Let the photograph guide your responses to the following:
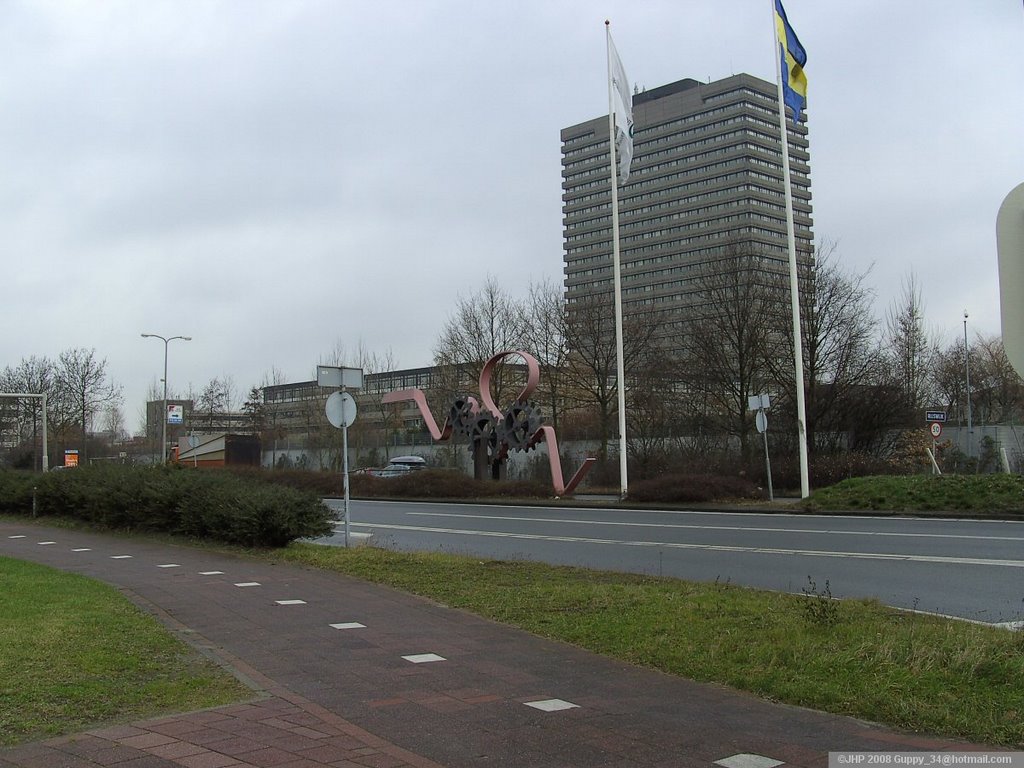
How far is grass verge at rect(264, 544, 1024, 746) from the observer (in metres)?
5.35

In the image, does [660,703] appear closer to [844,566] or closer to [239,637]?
[239,637]

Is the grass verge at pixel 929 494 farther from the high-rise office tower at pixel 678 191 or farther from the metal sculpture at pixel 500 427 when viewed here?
the high-rise office tower at pixel 678 191

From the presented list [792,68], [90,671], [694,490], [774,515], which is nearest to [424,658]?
[90,671]

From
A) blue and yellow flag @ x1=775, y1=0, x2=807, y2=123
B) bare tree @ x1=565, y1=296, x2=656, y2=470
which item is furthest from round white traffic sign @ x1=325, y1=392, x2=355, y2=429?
bare tree @ x1=565, y1=296, x2=656, y2=470

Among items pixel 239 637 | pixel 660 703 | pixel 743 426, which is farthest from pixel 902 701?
pixel 743 426

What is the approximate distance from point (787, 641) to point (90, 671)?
5.00 m

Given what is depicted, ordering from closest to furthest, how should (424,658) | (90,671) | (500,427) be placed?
(90,671)
(424,658)
(500,427)

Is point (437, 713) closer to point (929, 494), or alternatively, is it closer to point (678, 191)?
point (929, 494)

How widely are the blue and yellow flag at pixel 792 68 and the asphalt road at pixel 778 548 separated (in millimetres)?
11887

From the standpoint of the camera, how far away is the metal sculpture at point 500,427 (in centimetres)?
3253

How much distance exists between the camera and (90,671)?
20.0 feet

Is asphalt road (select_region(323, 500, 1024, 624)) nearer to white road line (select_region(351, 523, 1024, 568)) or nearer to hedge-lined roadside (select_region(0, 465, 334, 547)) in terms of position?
white road line (select_region(351, 523, 1024, 568))

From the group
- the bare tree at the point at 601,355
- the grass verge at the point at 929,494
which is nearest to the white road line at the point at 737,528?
the grass verge at the point at 929,494

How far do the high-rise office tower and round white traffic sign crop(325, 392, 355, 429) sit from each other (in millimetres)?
31663
